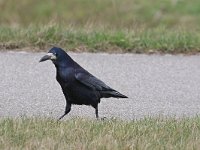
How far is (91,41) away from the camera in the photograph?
9.81 metres

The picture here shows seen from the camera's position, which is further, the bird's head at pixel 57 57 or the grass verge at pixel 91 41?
the grass verge at pixel 91 41

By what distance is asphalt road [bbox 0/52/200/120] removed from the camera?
767 centimetres

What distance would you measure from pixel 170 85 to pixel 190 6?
5762 mm

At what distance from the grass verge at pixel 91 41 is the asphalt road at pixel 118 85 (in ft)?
0.52

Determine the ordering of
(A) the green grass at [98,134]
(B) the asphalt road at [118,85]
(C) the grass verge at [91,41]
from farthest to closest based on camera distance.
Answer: (C) the grass verge at [91,41]
(B) the asphalt road at [118,85]
(A) the green grass at [98,134]

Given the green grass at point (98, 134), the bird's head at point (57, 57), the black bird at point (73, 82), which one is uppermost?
the bird's head at point (57, 57)

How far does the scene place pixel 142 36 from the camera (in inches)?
400

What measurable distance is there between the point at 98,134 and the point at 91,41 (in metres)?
3.71

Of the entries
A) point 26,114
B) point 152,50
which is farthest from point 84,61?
point 26,114

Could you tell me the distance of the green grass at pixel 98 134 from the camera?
5.93m

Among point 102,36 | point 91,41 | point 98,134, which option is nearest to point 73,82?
point 98,134

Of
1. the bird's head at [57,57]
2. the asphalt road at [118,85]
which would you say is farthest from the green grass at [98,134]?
the asphalt road at [118,85]

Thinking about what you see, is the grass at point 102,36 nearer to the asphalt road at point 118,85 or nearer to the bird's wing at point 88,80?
the asphalt road at point 118,85

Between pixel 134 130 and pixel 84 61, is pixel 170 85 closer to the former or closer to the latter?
pixel 84 61
